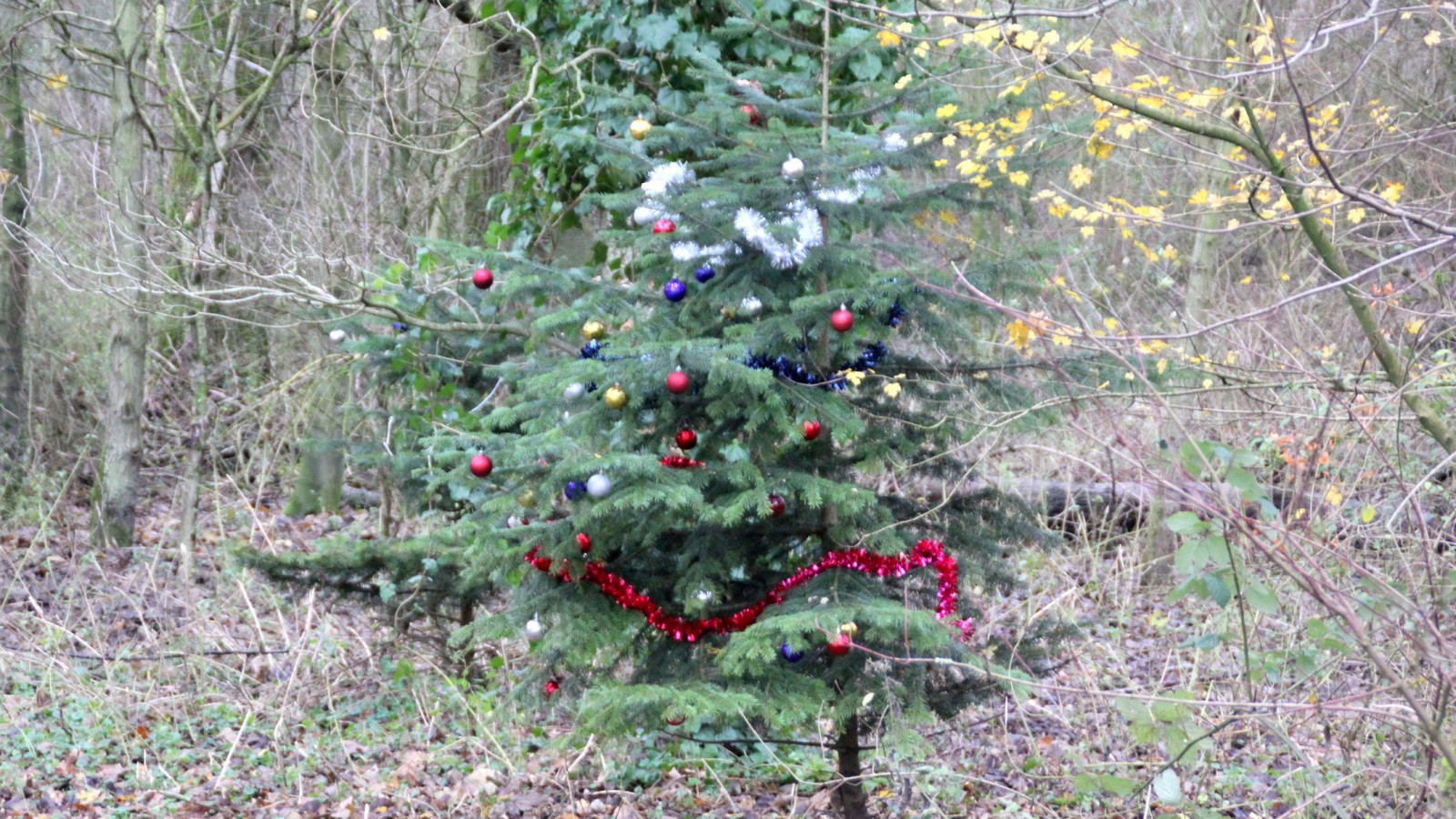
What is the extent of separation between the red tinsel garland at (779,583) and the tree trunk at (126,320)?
5.03 m

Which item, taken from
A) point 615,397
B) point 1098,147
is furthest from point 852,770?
point 1098,147

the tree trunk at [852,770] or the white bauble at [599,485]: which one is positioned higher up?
the white bauble at [599,485]

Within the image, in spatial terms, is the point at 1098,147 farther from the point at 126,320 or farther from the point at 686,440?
the point at 126,320

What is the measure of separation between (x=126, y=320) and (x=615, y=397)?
20.1 feet

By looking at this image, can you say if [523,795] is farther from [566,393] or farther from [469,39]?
[469,39]

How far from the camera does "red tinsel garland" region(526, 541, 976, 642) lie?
14.1 ft

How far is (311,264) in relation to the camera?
8.36m

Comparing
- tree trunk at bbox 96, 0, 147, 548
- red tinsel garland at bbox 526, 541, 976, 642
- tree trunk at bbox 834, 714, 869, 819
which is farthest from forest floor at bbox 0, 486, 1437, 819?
tree trunk at bbox 96, 0, 147, 548

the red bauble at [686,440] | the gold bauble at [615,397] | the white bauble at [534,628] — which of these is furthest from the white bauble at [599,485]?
the white bauble at [534,628]

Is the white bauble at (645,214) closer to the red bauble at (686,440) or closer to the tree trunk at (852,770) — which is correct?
the red bauble at (686,440)

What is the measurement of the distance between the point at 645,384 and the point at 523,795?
83.4 inches

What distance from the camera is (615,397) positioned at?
13.0 feet

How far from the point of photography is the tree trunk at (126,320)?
8.01 meters

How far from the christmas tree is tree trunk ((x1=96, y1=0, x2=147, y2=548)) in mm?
4524
